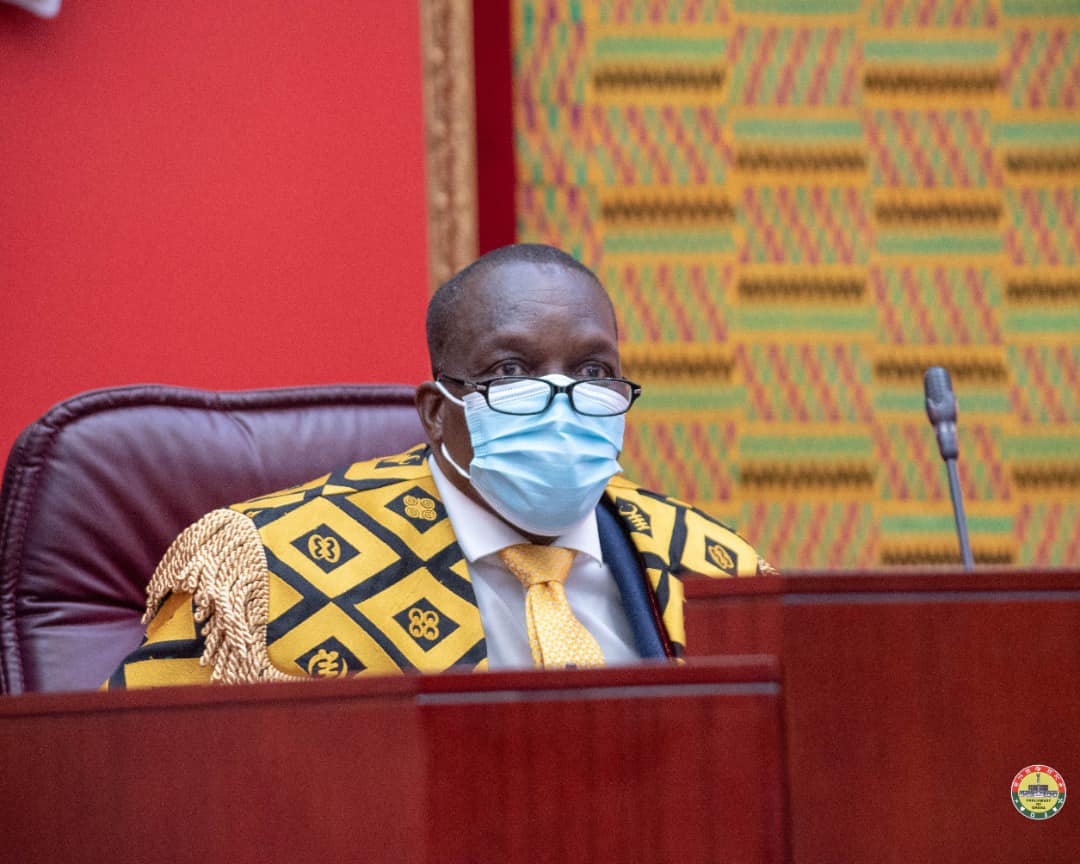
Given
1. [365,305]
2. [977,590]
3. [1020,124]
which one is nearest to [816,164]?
[1020,124]

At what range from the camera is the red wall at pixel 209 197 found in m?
2.04

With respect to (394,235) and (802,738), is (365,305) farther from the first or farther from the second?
(802,738)

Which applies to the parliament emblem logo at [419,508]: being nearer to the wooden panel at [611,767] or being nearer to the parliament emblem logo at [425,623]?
the parliament emblem logo at [425,623]

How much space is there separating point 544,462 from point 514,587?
0.55 ft

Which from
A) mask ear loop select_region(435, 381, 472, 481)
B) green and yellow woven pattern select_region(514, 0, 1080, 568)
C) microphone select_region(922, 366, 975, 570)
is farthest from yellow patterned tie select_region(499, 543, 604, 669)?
green and yellow woven pattern select_region(514, 0, 1080, 568)

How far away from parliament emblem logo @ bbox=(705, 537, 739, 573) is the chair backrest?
47cm

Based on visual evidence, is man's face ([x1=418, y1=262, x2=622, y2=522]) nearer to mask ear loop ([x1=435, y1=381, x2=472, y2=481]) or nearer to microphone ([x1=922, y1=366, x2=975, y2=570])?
mask ear loop ([x1=435, y1=381, x2=472, y2=481])

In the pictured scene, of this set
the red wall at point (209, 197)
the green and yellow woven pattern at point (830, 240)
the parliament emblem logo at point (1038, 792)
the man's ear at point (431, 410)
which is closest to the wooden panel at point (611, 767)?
the parliament emblem logo at point (1038, 792)

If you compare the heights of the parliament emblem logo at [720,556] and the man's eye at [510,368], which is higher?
A: the man's eye at [510,368]

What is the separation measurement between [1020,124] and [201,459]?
1714 mm

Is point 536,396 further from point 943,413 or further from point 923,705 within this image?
point 923,705

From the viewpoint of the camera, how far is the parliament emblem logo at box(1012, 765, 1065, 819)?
64 centimetres

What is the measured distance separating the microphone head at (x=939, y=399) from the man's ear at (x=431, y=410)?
57 cm

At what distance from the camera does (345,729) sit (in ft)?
1.78
